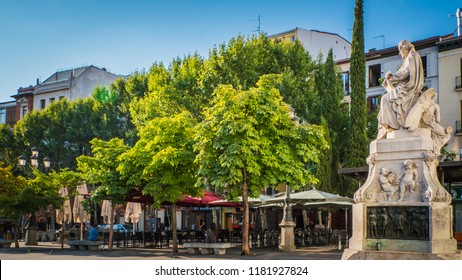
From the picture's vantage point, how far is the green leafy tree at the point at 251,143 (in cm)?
2045

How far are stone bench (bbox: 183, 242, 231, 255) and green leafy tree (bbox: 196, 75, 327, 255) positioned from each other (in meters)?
0.94

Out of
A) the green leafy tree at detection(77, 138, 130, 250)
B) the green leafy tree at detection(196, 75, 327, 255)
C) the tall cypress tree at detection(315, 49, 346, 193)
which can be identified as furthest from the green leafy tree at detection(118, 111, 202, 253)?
the tall cypress tree at detection(315, 49, 346, 193)

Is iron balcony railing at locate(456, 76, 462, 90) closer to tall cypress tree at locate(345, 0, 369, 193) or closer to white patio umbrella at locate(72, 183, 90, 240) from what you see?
tall cypress tree at locate(345, 0, 369, 193)

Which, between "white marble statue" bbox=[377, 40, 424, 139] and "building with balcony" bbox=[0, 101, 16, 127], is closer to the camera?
"white marble statue" bbox=[377, 40, 424, 139]

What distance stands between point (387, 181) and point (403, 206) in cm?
73

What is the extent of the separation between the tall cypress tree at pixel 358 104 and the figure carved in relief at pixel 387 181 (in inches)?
831

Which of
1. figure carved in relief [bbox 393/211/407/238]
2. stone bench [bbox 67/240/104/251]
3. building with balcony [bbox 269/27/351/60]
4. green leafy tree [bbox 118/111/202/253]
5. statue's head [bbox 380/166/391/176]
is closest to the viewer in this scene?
figure carved in relief [bbox 393/211/407/238]

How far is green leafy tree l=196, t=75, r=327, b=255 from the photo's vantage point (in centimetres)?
2045

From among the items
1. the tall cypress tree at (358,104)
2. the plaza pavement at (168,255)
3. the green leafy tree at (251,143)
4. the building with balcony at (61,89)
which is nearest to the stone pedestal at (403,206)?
the plaza pavement at (168,255)

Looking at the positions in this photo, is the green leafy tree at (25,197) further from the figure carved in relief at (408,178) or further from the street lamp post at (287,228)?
the figure carved in relief at (408,178)

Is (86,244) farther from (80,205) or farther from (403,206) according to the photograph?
(403,206)

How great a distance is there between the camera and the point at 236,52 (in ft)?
128

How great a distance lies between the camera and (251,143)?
20.5m
